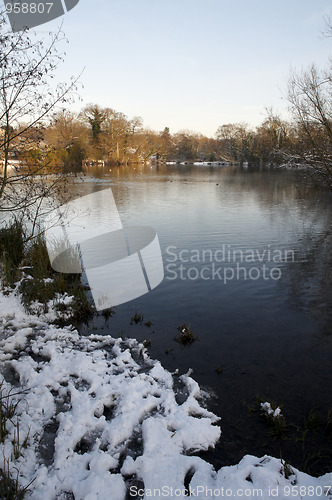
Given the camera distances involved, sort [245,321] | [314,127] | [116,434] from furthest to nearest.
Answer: [314,127] → [245,321] → [116,434]

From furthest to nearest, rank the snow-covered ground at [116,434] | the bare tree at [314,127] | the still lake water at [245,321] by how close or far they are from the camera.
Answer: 1. the bare tree at [314,127]
2. the still lake water at [245,321]
3. the snow-covered ground at [116,434]

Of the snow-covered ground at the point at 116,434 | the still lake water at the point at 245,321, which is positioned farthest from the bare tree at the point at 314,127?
the snow-covered ground at the point at 116,434

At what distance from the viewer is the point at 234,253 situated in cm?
1059

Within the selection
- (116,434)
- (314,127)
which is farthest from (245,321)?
(314,127)

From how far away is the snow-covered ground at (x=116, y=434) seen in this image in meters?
2.65

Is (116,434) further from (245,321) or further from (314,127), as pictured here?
(314,127)

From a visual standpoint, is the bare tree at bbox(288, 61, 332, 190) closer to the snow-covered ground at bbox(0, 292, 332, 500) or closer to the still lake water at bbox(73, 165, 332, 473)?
the still lake water at bbox(73, 165, 332, 473)

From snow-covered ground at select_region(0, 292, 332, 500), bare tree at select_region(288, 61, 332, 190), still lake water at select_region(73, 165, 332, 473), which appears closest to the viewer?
snow-covered ground at select_region(0, 292, 332, 500)

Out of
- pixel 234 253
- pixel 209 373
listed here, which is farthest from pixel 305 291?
pixel 209 373

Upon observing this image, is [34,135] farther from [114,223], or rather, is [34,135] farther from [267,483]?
[114,223]

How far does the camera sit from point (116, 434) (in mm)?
3186

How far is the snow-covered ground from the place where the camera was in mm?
2654

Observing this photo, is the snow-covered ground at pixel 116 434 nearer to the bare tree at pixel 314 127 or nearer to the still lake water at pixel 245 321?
the still lake water at pixel 245 321

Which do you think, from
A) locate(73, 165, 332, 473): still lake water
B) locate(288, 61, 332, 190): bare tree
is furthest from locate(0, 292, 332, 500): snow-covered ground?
locate(288, 61, 332, 190): bare tree
